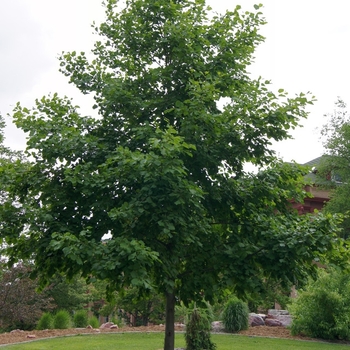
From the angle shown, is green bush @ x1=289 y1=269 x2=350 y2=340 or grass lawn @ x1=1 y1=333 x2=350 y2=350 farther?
green bush @ x1=289 y1=269 x2=350 y2=340

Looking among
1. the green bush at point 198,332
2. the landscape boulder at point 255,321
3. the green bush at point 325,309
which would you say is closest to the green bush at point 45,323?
the landscape boulder at point 255,321

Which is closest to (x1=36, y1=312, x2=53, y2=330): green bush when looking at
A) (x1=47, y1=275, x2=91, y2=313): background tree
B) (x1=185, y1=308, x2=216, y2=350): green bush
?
(x1=47, y1=275, x2=91, y2=313): background tree

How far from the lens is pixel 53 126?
26.7 ft

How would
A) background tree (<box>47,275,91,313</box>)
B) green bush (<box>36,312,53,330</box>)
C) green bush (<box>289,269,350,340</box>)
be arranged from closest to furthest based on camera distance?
green bush (<box>289,269,350,340</box>)
green bush (<box>36,312,53,330</box>)
background tree (<box>47,275,91,313</box>)

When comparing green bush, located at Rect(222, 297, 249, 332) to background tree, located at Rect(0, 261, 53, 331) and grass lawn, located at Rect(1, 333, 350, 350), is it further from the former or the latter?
background tree, located at Rect(0, 261, 53, 331)

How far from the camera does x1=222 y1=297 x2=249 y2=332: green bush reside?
17.5 meters

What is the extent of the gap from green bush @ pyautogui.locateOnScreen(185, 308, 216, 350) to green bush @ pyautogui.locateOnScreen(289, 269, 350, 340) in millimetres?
4817

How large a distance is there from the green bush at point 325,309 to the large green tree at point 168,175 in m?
8.80

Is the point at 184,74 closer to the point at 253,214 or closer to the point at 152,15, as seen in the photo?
the point at 152,15

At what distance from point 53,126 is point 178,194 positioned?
2728 millimetres

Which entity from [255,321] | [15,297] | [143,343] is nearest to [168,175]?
[143,343]

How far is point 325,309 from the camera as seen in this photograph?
1666cm

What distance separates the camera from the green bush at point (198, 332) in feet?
41.2

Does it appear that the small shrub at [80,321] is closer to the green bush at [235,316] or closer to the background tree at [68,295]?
the background tree at [68,295]
